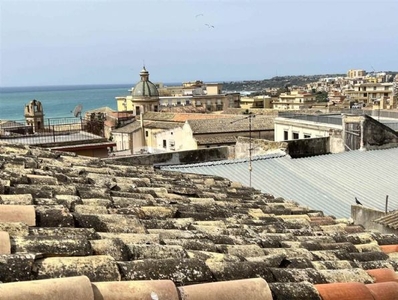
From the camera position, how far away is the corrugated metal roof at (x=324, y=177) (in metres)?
12.8

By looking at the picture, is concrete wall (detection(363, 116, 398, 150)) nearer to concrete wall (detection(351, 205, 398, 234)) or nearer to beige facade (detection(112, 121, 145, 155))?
concrete wall (detection(351, 205, 398, 234))

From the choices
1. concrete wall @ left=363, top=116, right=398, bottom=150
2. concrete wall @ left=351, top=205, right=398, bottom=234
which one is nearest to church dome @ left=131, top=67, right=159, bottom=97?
concrete wall @ left=363, top=116, right=398, bottom=150

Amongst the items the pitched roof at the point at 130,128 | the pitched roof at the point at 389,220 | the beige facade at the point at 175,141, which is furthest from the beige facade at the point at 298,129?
the pitched roof at the point at 130,128

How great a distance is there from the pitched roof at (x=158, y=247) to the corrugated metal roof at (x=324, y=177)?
647 cm

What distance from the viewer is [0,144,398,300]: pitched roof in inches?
96.4

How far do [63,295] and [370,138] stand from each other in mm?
17332

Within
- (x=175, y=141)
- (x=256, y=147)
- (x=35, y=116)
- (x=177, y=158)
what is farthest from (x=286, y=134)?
(x=35, y=116)

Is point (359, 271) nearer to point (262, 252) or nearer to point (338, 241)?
point (262, 252)

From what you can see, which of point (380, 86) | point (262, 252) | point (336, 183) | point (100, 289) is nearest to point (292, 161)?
point (336, 183)

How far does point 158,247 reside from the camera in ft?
10.8

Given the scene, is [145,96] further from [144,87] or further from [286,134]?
[286,134]

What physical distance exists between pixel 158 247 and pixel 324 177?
1211cm

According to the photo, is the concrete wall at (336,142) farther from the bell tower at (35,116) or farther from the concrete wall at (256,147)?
the bell tower at (35,116)

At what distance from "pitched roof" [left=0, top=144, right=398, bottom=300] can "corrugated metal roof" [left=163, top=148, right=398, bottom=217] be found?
6466mm
